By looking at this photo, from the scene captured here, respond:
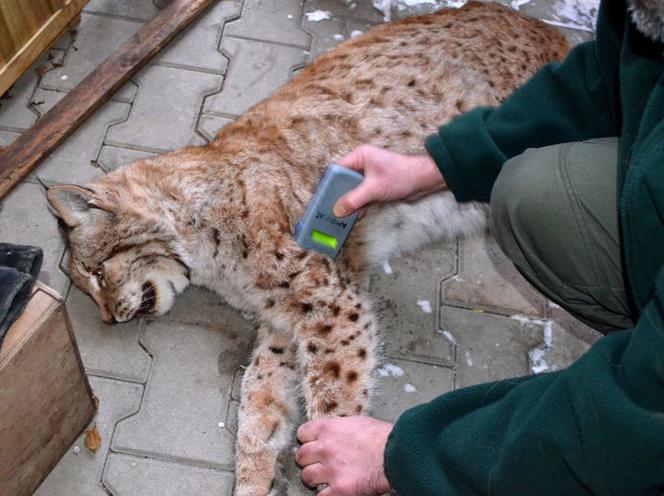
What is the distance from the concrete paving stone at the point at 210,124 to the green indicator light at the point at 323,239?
135cm

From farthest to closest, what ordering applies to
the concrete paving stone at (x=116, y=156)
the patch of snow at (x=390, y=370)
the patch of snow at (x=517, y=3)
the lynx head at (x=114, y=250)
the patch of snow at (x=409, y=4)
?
1. the patch of snow at (x=517, y=3)
2. the patch of snow at (x=409, y=4)
3. the concrete paving stone at (x=116, y=156)
4. the patch of snow at (x=390, y=370)
5. the lynx head at (x=114, y=250)

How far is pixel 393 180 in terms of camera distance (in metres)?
3.12

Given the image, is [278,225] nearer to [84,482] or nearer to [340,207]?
[340,207]

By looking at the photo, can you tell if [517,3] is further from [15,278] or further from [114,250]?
[15,278]

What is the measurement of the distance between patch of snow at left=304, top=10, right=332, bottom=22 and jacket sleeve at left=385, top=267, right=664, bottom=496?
3589 mm

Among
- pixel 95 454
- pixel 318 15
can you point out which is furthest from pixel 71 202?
pixel 318 15

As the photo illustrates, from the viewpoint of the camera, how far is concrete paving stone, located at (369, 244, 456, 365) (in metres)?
3.88

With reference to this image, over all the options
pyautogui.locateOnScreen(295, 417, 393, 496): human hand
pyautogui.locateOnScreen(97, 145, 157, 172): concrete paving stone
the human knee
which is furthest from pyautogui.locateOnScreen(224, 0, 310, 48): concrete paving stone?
pyautogui.locateOnScreen(295, 417, 393, 496): human hand

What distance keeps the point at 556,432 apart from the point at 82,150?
11.3ft

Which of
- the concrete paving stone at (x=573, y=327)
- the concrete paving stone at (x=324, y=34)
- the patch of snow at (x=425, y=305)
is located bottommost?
the concrete paving stone at (x=573, y=327)

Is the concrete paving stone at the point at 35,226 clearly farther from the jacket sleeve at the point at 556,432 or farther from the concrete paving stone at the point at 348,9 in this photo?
the jacket sleeve at the point at 556,432

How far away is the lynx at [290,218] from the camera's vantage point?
3525mm

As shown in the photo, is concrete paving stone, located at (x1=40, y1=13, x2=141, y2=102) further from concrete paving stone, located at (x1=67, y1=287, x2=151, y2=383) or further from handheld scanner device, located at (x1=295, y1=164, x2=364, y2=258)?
handheld scanner device, located at (x1=295, y1=164, x2=364, y2=258)

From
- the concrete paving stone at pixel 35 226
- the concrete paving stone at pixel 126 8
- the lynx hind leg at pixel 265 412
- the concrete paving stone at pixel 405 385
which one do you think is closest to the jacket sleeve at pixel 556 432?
the lynx hind leg at pixel 265 412
